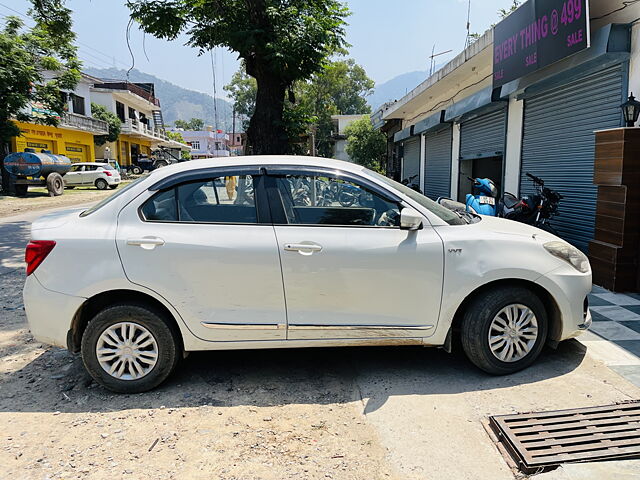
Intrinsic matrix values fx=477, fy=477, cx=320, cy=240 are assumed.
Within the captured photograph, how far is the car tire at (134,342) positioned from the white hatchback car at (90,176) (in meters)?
26.3

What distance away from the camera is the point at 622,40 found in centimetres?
632

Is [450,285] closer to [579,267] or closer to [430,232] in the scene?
[430,232]

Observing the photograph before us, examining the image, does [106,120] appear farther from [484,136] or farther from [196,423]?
[196,423]

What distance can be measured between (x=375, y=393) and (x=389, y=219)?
128cm

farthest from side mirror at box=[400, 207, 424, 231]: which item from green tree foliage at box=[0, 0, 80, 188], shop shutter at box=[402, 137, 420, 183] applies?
green tree foliage at box=[0, 0, 80, 188]

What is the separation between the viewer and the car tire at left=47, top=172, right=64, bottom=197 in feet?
71.3

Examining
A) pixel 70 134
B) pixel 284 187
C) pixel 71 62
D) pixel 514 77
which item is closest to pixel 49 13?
pixel 71 62

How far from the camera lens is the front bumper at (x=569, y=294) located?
11.6ft

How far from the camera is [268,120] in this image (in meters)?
11.5

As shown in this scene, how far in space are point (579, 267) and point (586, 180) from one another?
450 centimetres

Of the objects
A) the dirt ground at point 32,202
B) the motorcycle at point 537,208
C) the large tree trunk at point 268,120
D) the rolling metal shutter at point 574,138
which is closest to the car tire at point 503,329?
the motorcycle at point 537,208

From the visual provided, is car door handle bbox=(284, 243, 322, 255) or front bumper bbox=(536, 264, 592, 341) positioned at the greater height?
car door handle bbox=(284, 243, 322, 255)

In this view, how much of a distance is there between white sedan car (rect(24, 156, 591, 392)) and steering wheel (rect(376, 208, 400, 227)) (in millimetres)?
11

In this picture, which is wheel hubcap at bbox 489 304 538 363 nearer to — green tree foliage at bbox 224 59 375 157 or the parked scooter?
the parked scooter
